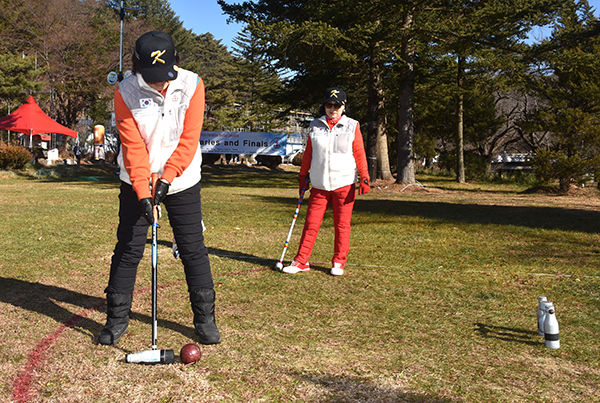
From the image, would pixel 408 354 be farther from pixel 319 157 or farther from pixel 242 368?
pixel 319 157

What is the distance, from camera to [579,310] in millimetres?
5070

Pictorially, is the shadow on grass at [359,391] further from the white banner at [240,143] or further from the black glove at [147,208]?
the white banner at [240,143]

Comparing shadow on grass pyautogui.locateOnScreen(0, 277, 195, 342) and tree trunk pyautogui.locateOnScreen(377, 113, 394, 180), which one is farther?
tree trunk pyautogui.locateOnScreen(377, 113, 394, 180)

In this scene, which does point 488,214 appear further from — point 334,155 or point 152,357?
point 152,357

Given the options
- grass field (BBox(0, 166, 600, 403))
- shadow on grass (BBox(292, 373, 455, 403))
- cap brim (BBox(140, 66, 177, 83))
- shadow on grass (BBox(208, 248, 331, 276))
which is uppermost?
cap brim (BBox(140, 66, 177, 83))

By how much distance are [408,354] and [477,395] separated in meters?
0.73

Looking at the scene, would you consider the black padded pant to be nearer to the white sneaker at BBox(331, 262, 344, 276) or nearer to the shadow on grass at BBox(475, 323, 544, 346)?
the shadow on grass at BBox(475, 323, 544, 346)

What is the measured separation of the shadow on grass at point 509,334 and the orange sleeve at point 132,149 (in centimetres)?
286

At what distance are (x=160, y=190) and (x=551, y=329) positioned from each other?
3010 millimetres

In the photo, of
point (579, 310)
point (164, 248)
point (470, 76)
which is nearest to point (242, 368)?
point (579, 310)

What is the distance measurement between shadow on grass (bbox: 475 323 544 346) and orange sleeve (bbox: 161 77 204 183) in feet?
8.83

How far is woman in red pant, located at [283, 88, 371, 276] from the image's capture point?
251 inches

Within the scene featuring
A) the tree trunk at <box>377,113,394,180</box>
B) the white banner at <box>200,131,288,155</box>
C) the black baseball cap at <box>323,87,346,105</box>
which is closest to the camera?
the black baseball cap at <box>323,87,346,105</box>

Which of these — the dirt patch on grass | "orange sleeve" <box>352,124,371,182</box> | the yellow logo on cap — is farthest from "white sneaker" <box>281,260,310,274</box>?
the dirt patch on grass
